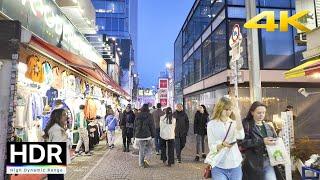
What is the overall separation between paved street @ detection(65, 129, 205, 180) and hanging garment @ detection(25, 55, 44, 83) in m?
2.86

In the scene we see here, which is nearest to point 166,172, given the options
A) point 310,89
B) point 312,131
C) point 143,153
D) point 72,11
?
point 143,153

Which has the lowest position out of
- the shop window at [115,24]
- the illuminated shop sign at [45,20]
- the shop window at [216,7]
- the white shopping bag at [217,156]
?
the white shopping bag at [217,156]

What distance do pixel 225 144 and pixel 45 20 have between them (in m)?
7.60

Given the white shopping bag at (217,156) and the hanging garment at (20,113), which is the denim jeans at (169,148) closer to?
the hanging garment at (20,113)

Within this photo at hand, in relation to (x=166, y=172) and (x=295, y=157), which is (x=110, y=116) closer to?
(x=166, y=172)

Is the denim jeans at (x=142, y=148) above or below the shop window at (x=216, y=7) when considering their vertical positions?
below

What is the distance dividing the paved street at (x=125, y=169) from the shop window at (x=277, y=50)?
11737 millimetres

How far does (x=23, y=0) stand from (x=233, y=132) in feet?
20.0

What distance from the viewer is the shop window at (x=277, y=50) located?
23875 millimetres

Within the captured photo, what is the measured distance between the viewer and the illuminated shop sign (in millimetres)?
8277

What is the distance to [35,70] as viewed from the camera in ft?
29.2

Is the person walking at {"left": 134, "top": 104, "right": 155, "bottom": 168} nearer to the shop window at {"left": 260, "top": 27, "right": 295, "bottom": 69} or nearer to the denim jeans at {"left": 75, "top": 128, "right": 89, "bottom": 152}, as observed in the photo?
the denim jeans at {"left": 75, "top": 128, "right": 89, "bottom": 152}

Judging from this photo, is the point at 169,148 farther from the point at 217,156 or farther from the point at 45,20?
the point at 217,156

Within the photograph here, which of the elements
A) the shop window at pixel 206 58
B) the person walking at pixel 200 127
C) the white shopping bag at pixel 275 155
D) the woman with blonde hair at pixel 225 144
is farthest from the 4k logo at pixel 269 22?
the shop window at pixel 206 58
